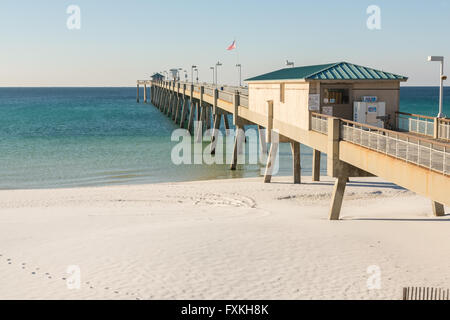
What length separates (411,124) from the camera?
18.3 meters

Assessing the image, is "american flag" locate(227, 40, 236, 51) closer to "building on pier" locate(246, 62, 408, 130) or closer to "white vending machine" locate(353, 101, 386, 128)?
"building on pier" locate(246, 62, 408, 130)

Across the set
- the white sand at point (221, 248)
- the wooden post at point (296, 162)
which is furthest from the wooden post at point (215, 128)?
the white sand at point (221, 248)

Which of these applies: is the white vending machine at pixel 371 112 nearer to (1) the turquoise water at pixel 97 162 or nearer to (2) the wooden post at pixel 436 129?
(2) the wooden post at pixel 436 129

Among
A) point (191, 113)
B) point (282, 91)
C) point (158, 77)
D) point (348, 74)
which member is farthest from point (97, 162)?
point (158, 77)

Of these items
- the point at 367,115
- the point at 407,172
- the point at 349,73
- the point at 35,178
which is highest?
the point at 349,73

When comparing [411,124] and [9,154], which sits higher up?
[411,124]

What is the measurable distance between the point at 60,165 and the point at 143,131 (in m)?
25.4

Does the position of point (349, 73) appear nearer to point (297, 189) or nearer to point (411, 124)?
point (411, 124)

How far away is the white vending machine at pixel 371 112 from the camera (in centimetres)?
1816

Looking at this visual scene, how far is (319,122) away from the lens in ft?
58.0

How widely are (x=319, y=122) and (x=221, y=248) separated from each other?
6918 mm
